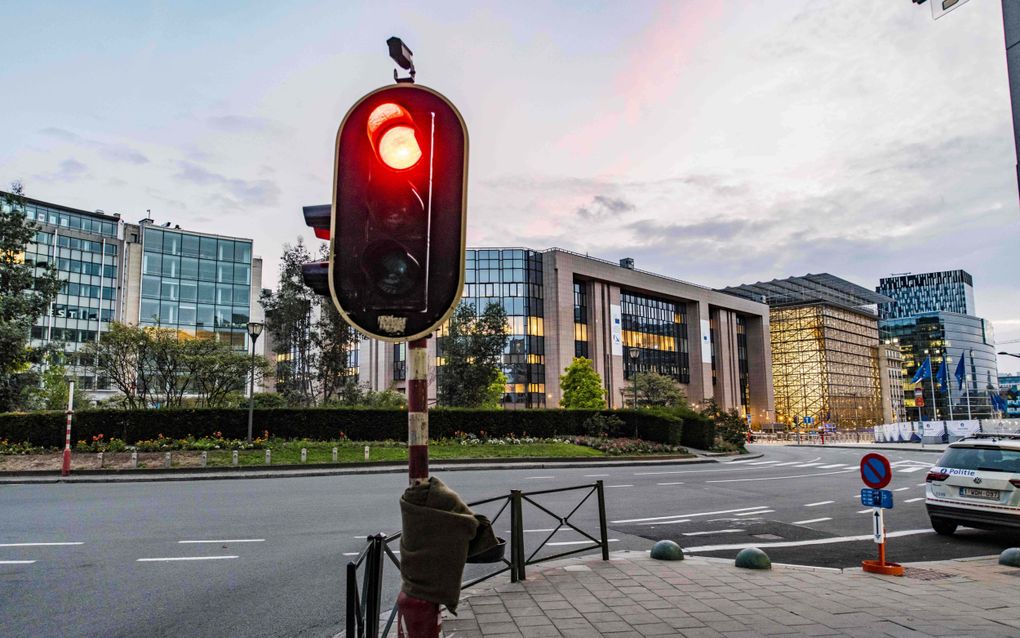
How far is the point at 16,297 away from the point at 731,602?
30334 mm

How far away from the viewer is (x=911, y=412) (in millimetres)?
155625

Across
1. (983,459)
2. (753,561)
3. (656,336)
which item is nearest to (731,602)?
(753,561)

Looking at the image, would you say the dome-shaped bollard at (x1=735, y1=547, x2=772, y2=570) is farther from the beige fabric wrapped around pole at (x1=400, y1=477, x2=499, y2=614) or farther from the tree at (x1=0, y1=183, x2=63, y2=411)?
the tree at (x1=0, y1=183, x2=63, y2=411)

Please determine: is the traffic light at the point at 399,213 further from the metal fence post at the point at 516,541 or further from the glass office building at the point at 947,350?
the glass office building at the point at 947,350

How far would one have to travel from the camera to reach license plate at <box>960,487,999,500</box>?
9414mm

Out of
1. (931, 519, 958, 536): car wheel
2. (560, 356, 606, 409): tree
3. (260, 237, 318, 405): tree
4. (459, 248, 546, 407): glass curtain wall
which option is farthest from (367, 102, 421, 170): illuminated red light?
(459, 248, 546, 407): glass curtain wall

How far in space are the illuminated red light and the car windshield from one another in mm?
11041

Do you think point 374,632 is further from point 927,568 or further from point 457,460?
point 457,460

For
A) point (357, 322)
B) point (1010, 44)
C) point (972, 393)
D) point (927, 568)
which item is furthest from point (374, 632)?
point (972, 393)

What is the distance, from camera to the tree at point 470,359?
4488cm

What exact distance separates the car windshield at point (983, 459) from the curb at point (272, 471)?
16082mm

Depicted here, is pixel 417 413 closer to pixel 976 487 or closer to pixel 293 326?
pixel 976 487

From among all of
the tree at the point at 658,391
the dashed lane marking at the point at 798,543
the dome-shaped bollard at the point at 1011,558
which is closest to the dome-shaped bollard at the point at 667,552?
the dashed lane marking at the point at 798,543

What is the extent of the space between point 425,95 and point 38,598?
715 centimetres
